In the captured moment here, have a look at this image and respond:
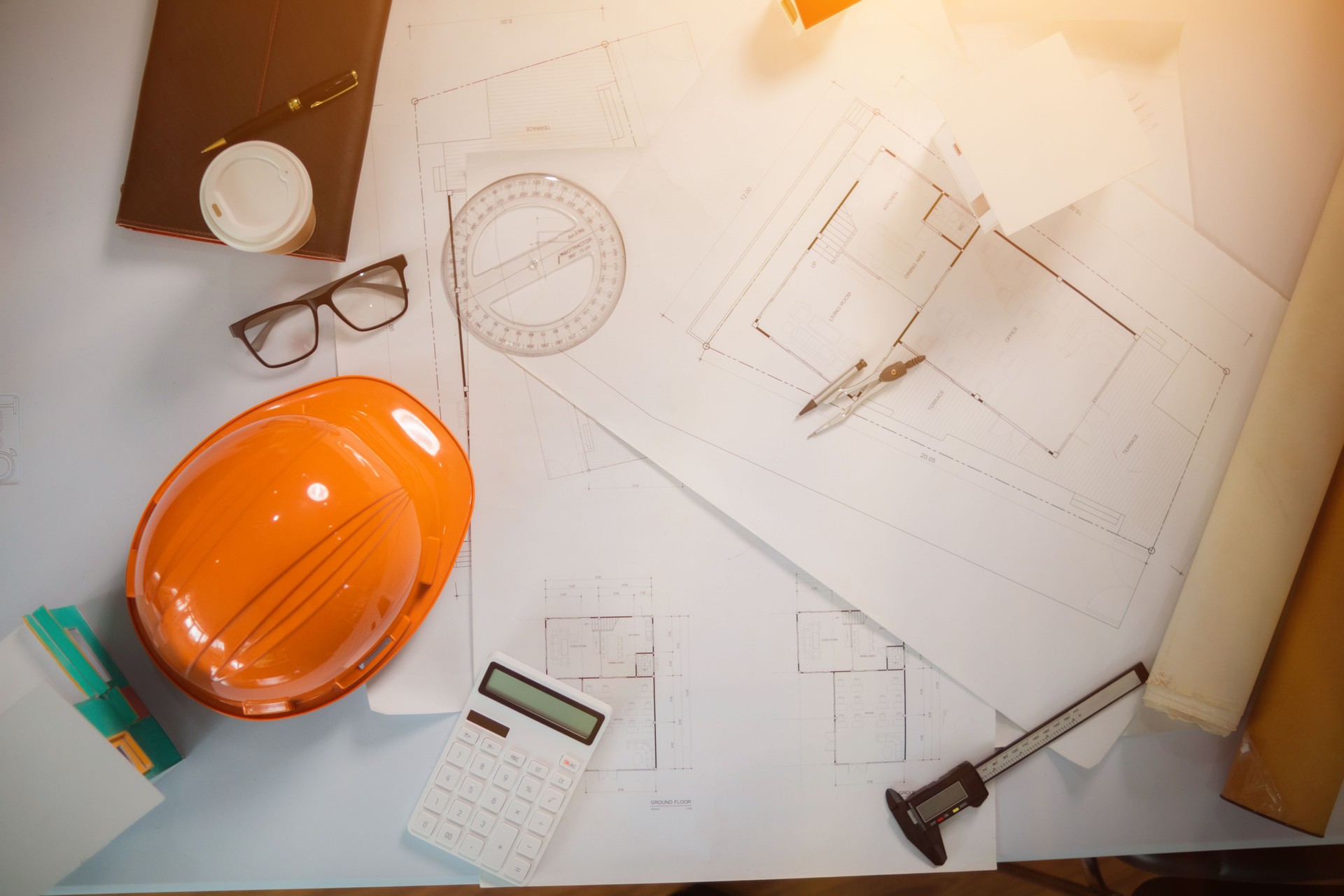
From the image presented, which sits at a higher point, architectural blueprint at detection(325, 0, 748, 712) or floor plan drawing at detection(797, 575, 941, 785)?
architectural blueprint at detection(325, 0, 748, 712)

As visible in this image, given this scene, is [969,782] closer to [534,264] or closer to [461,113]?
[534,264]

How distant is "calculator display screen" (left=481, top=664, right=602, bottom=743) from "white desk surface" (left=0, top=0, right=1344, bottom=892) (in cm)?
10

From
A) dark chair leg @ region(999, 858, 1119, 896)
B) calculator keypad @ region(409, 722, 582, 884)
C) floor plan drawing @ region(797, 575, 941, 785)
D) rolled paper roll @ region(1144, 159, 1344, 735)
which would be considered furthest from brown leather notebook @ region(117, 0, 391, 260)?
dark chair leg @ region(999, 858, 1119, 896)

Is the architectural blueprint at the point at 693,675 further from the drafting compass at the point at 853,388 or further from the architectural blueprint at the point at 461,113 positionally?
the drafting compass at the point at 853,388

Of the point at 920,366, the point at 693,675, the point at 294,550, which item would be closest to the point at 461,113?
the point at 294,550

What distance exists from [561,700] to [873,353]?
69 cm

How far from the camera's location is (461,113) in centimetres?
109

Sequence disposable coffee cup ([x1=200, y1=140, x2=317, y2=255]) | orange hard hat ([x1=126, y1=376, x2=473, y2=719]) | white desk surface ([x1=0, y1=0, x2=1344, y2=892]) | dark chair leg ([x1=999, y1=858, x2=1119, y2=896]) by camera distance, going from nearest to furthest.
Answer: orange hard hat ([x1=126, y1=376, x2=473, y2=719]), disposable coffee cup ([x1=200, y1=140, x2=317, y2=255]), white desk surface ([x1=0, y1=0, x2=1344, y2=892]), dark chair leg ([x1=999, y1=858, x2=1119, y2=896])

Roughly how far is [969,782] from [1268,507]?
57 centimetres

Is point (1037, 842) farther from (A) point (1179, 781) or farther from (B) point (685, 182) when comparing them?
(B) point (685, 182)

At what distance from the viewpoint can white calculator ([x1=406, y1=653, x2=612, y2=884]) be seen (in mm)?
1066

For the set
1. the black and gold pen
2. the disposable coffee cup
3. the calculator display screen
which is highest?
the black and gold pen

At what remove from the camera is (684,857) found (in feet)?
3.59

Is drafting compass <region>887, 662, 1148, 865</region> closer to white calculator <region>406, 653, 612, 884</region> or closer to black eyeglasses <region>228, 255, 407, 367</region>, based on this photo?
white calculator <region>406, 653, 612, 884</region>
